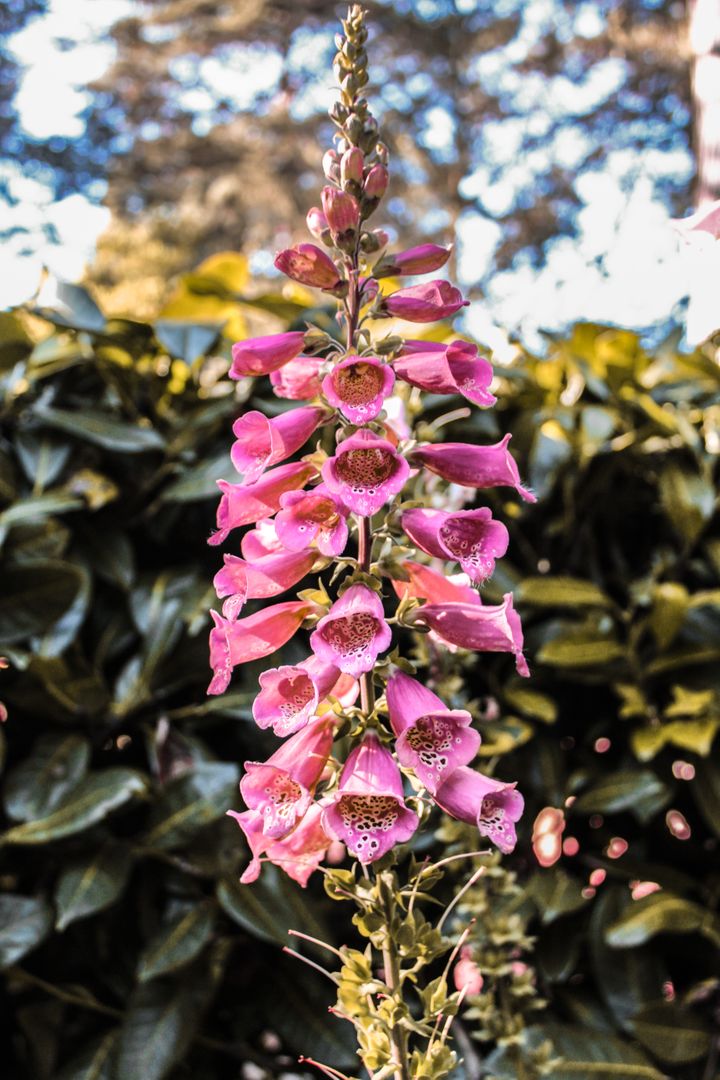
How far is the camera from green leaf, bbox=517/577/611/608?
1996 millimetres

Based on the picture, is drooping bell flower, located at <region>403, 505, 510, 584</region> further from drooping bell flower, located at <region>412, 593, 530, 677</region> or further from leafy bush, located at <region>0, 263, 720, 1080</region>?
leafy bush, located at <region>0, 263, 720, 1080</region>

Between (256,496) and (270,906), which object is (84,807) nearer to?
(270,906)

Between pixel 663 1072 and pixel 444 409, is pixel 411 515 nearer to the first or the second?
pixel 444 409

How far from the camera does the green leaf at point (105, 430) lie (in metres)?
1.99

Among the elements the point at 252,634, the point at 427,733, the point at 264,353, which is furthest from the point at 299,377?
the point at 427,733

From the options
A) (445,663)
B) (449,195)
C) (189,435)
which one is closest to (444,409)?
(189,435)

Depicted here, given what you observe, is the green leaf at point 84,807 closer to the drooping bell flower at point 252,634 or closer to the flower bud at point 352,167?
the drooping bell flower at point 252,634

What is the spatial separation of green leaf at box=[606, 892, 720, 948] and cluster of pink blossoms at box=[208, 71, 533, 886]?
1.12m

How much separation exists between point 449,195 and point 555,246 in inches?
82.0

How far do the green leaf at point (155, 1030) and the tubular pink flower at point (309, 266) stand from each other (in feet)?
4.77

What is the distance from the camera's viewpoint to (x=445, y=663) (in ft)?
4.48

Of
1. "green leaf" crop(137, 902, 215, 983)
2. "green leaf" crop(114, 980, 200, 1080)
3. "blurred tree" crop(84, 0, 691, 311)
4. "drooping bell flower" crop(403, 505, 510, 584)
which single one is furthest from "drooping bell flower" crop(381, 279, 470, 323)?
"blurred tree" crop(84, 0, 691, 311)

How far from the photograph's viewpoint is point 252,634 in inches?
36.8

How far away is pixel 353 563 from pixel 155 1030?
1.28m
